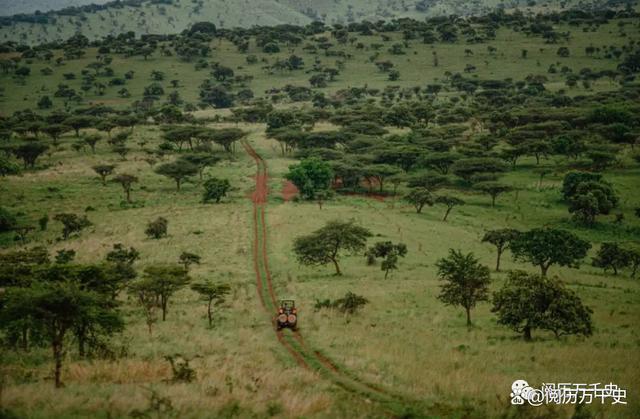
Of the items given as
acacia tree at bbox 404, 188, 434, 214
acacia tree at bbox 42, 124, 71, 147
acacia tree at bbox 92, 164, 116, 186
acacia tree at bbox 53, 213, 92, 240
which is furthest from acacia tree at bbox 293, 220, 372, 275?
acacia tree at bbox 42, 124, 71, 147

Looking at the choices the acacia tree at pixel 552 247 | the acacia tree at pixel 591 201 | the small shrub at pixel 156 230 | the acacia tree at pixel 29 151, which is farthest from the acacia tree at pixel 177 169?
the acacia tree at pixel 591 201

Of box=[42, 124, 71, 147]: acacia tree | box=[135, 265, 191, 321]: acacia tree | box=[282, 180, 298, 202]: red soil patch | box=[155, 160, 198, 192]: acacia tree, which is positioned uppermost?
box=[42, 124, 71, 147]: acacia tree

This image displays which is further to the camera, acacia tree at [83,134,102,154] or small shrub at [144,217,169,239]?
acacia tree at [83,134,102,154]

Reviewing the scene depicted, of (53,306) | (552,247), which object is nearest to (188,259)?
(53,306)

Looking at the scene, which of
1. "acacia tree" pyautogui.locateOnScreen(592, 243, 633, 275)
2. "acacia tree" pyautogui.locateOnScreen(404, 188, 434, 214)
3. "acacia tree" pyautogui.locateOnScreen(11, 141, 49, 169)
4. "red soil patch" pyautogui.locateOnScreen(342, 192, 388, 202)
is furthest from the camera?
"acacia tree" pyautogui.locateOnScreen(11, 141, 49, 169)

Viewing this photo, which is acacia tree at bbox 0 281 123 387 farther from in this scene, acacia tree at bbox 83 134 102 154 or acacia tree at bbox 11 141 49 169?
acacia tree at bbox 83 134 102 154

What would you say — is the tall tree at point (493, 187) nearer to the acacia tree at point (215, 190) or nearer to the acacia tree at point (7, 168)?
the acacia tree at point (215, 190)

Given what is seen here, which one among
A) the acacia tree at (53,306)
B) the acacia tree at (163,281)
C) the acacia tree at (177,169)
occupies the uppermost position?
the acacia tree at (53,306)
